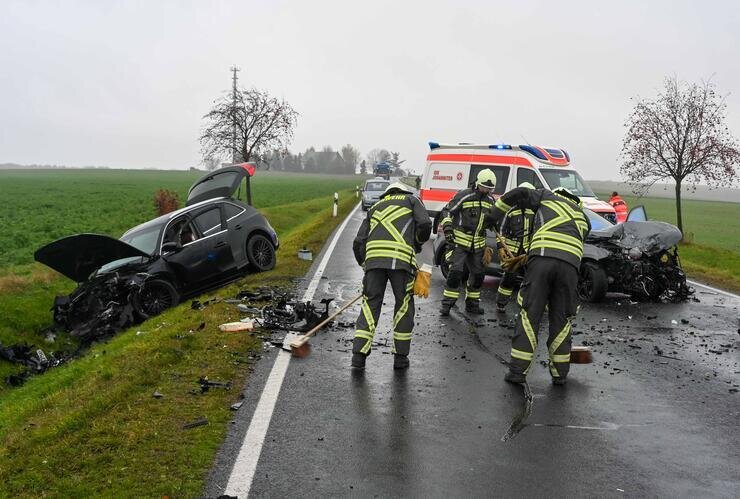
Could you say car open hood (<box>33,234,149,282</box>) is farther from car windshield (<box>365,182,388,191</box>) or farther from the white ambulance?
car windshield (<box>365,182,388,191</box>)

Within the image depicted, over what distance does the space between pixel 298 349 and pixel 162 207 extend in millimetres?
19625

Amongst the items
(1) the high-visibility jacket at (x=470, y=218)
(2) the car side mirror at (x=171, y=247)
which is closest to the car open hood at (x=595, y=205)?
(1) the high-visibility jacket at (x=470, y=218)

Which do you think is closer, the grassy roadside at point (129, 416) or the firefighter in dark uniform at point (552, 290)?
the grassy roadside at point (129, 416)

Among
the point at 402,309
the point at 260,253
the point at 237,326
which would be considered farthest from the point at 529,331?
the point at 260,253

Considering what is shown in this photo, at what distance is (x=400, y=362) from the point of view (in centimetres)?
636

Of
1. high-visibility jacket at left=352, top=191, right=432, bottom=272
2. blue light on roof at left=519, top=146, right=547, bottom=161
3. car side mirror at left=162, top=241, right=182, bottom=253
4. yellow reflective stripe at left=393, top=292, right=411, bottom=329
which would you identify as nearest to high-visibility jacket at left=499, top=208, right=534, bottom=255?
high-visibility jacket at left=352, top=191, right=432, bottom=272

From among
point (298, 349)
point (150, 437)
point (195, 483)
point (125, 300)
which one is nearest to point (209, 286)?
point (125, 300)

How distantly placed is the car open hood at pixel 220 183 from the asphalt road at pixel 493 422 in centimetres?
538

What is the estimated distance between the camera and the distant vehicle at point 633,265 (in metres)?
9.84

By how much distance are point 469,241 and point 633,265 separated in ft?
8.94

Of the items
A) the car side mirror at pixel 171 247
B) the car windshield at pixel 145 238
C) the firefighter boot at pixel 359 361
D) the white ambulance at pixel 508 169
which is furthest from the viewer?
the white ambulance at pixel 508 169

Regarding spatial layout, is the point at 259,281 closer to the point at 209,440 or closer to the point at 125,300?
the point at 125,300

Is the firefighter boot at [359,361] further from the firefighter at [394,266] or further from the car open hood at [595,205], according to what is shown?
the car open hood at [595,205]

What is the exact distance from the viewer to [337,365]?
254 inches
